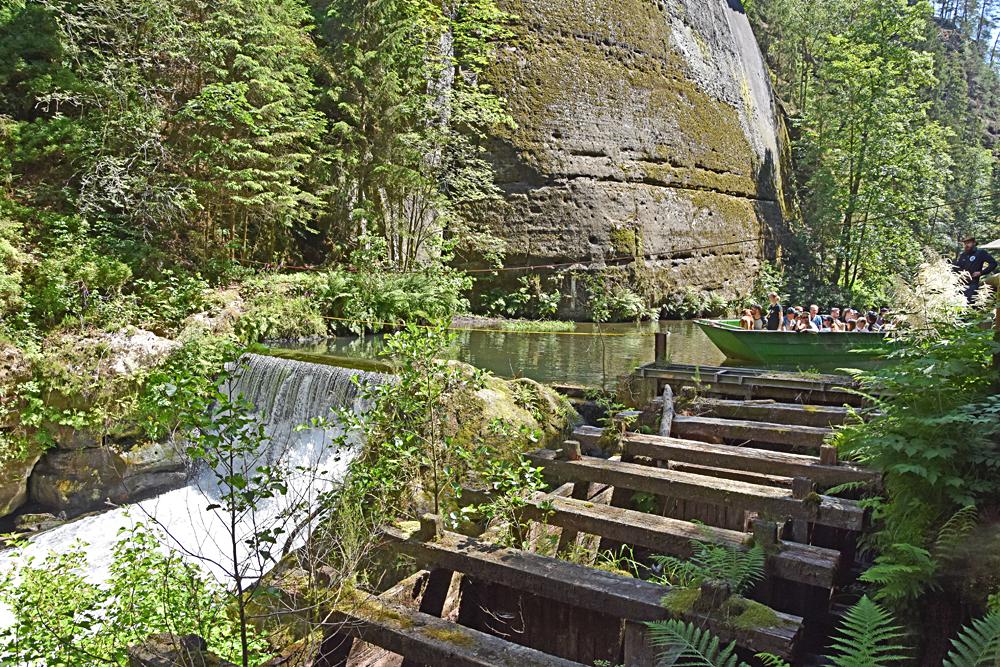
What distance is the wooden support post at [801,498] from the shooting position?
4656 mm

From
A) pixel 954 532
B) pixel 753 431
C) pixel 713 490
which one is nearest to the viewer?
pixel 954 532

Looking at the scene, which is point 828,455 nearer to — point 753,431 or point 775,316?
point 753,431

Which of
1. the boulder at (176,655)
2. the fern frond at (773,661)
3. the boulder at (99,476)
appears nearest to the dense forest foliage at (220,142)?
the boulder at (99,476)

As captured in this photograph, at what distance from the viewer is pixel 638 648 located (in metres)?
3.58

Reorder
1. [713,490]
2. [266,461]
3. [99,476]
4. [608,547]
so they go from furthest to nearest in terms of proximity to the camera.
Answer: [99,476] → [266,461] → [608,547] → [713,490]

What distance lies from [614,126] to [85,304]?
15.5m

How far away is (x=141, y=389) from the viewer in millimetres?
10234

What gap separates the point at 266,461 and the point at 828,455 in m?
6.81

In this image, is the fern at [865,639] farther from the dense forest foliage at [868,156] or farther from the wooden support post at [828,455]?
the dense forest foliage at [868,156]

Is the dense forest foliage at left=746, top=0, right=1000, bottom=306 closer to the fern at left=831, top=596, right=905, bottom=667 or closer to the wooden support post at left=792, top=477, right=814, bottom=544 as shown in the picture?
the wooden support post at left=792, top=477, right=814, bottom=544

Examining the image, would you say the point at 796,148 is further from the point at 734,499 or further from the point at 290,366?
the point at 734,499

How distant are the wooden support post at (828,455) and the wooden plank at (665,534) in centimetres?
117

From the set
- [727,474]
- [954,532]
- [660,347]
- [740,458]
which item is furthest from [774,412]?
[954,532]

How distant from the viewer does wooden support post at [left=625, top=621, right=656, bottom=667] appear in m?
3.54
